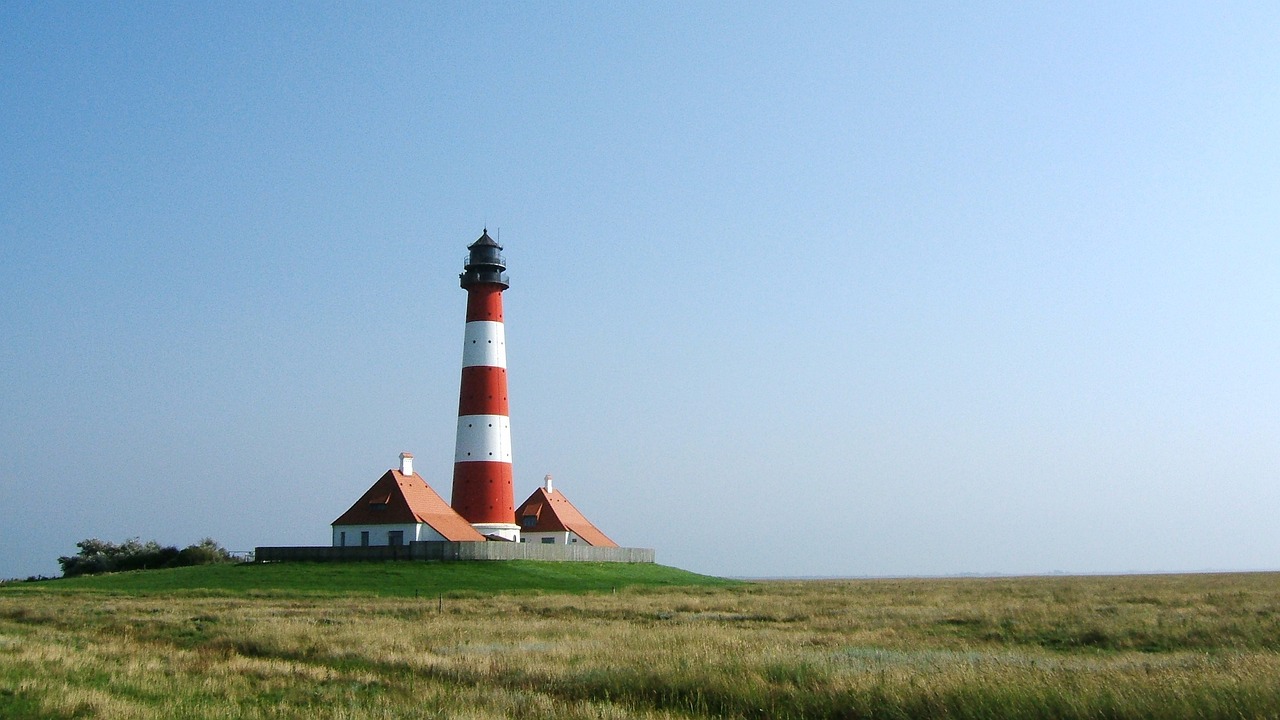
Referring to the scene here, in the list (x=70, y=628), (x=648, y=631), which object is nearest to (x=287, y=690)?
(x=648, y=631)

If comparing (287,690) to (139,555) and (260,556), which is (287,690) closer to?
(260,556)

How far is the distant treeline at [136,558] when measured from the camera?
65125 mm

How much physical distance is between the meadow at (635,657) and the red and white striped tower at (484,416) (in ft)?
57.9

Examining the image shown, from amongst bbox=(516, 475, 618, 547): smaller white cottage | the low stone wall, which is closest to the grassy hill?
the low stone wall


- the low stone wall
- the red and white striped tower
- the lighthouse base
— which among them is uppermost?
the red and white striped tower

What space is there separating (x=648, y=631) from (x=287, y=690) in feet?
34.9

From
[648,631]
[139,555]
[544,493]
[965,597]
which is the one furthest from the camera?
[544,493]

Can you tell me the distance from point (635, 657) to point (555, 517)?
51.5 metres

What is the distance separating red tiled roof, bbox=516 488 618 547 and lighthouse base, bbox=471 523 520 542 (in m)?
8.37

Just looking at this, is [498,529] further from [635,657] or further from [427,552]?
[635,657]

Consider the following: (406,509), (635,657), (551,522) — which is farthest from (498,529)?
(635,657)

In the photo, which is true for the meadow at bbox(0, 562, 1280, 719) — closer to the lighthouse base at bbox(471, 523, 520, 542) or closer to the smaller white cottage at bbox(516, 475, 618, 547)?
the lighthouse base at bbox(471, 523, 520, 542)

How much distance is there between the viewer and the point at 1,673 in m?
17.5

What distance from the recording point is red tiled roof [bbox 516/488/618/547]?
7025 cm
